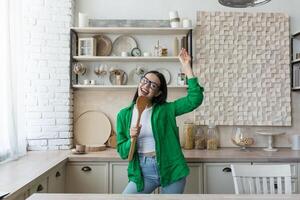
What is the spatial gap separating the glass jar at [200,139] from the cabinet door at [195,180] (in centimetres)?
51

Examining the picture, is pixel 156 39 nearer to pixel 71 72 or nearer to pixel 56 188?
pixel 71 72

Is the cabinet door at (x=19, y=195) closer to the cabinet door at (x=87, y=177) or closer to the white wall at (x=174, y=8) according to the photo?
the cabinet door at (x=87, y=177)

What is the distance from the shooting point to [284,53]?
3.69m

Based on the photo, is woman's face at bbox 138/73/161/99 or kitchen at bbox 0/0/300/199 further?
kitchen at bbox 0/0/300/199

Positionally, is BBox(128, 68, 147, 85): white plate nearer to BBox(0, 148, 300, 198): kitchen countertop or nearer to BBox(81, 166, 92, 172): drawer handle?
BBox(0, 148, 300, 198): kitchen countertop

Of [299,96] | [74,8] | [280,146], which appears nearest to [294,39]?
[299,96]

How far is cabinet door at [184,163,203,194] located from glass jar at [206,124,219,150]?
0.53m

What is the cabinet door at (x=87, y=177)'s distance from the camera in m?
3.05

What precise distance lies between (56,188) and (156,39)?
6.16 feet

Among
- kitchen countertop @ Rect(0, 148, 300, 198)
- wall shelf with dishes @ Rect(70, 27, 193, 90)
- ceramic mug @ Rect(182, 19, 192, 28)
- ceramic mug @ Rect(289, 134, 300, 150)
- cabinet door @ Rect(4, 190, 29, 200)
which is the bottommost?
cabinet door @ Rect(4, 190, 29, 200)

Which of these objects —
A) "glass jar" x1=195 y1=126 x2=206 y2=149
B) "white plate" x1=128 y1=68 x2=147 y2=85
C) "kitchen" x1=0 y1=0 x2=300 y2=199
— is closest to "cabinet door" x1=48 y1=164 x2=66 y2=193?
"kitchen" x1=0 y1=0 x2=300 y2=199

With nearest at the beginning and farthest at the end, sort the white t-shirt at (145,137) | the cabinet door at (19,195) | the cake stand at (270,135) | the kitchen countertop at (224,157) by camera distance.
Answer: the cabinet door at (19,195) → the white t-shirt at (145,137) → the kitchen countertop at (224,157) → the cake stand at (270,135)

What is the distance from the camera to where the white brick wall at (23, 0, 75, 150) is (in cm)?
343

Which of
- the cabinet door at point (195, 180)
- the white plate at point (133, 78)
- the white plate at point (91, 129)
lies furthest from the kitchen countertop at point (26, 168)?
the cabinet door at point (195, 180)
